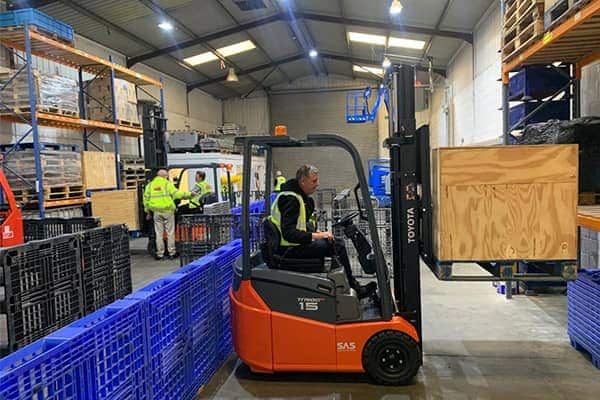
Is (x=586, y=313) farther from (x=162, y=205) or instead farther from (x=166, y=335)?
(x=162, y=205)

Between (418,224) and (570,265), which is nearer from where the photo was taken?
(570,265)

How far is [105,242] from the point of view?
5730 mm

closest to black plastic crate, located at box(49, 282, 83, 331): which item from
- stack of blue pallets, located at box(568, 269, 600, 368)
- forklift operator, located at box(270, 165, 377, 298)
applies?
forklift operator, located at box(270, 165, 377, 298)

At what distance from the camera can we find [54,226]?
7.05 m

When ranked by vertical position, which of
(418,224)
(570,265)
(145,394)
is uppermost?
(418,224)

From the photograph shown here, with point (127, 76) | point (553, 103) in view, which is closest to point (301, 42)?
point (127, 76)

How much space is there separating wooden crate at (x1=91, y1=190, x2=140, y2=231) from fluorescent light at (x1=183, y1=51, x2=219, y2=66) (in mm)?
9239

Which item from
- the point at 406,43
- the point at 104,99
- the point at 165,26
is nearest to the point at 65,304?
the point at 104,99

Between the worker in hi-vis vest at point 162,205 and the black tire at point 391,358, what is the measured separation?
7.16 m

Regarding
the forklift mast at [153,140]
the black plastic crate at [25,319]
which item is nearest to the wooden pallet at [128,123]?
the forklift mast at [153,140]

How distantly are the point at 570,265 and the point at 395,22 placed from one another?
1247 centimetres

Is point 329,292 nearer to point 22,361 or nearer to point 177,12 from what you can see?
point 22,361

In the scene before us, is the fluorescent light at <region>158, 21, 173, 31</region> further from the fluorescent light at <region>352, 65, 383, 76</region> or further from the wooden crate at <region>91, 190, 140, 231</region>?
the fluorescent light at <region>352, 65, 383, 76</region>

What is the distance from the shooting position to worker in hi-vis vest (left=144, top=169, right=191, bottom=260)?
404 inches
